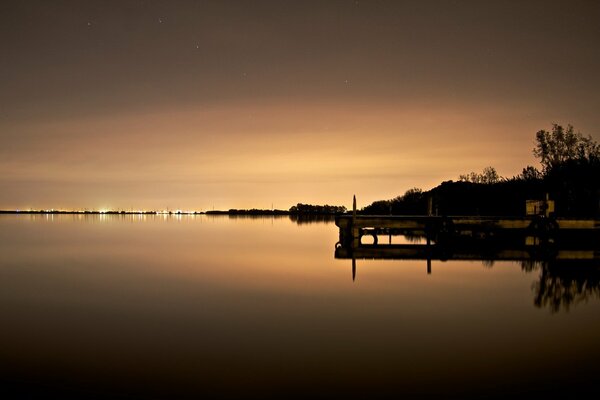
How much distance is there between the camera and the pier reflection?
16297 millimetres

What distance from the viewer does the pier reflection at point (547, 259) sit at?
16.3 meters

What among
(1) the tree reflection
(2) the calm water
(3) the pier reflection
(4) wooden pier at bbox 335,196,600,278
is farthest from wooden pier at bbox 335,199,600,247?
(2) the calm water

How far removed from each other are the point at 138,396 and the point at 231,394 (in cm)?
131

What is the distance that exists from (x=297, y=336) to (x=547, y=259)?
1932 cm

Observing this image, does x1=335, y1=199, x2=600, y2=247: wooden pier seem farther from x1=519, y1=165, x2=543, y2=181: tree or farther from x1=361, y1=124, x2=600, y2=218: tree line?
x1=519, y1=165, x2=543, y2=181: tree

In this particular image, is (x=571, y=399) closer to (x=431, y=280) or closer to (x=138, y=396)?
(x=138, y=396)

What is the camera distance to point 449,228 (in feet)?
104

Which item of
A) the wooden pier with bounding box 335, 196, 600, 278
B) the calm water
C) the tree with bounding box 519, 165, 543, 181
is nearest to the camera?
the calm water

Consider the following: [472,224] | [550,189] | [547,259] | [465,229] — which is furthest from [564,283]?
[550,189]

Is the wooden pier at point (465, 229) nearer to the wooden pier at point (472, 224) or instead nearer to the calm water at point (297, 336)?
the wooden pier at point (472, 224)

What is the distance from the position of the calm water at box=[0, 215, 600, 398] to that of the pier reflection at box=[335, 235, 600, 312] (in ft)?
1.16

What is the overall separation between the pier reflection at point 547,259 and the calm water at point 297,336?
35cm

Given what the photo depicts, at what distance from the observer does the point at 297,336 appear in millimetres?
11156

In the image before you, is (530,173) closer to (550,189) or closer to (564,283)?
(550,189)
